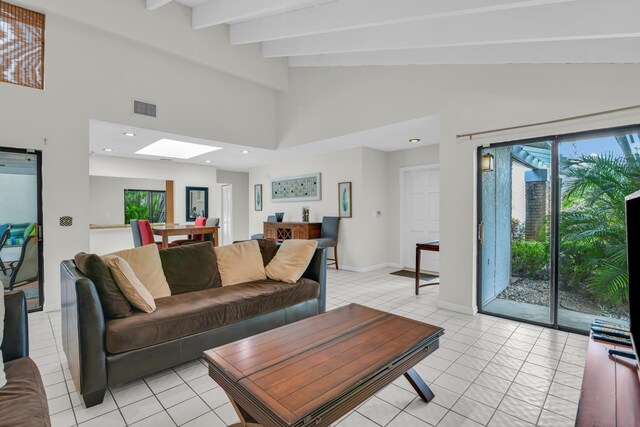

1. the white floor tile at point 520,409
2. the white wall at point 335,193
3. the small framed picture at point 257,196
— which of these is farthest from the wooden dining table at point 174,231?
the white floor tile at point 520,409

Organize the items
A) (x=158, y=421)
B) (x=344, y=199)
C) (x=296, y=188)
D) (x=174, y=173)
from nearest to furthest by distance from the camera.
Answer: (x=158, y=421)
(x=344, y=199)
(x=296, y=188)
(x=174, y=173)

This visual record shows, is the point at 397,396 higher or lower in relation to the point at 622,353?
lower

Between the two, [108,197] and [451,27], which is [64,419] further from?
[108,197]

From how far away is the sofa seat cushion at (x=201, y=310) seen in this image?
2010 millimetres

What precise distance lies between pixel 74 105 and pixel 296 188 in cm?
418

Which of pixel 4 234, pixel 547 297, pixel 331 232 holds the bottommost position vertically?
pixel 547 297

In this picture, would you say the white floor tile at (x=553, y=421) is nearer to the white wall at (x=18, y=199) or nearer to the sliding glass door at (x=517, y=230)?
the sliding glass door at (x=517, y=230)

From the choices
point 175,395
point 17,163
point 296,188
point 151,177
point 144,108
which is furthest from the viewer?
point 151,177

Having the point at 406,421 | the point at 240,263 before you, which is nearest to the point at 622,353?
the point at 406,421

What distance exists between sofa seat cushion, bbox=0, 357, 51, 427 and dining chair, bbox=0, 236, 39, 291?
2.75 meters

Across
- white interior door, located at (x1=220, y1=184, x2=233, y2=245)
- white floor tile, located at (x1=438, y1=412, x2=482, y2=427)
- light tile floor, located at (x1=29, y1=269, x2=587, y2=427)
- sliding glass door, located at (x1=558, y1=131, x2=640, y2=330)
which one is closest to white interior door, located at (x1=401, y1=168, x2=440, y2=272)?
sliding glass door, located at (x1=558, y1=131, x2=640, y2=330)

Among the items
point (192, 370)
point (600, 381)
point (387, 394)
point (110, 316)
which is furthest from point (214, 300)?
point (600, 381)

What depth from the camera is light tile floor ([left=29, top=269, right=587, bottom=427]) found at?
1.80 meters

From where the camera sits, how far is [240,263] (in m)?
3.16
